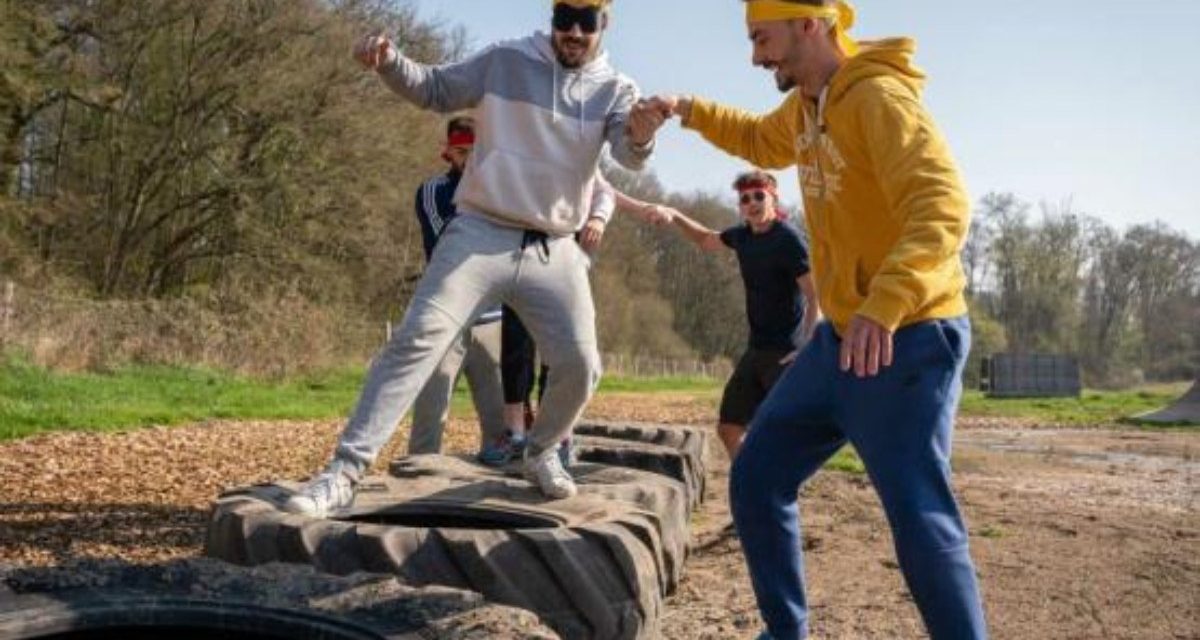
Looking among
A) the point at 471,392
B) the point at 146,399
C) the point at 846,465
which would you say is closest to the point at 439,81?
the point at 471,392

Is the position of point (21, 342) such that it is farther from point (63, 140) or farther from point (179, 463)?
point (63, 140)

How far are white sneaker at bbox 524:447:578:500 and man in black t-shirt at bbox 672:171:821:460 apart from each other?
2.17 metres

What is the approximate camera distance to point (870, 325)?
247 cm

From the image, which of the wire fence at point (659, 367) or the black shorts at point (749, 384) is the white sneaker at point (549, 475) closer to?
the black shorts at point (749, 384)

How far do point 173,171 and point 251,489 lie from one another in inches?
889

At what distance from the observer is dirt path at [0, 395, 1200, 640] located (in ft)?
14.3

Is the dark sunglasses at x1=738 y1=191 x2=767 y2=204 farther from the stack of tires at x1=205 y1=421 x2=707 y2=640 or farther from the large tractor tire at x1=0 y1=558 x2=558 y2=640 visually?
the large tractor tire at x1=0 y1=558 x2=558 y2=640

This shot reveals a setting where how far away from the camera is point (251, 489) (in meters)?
3.67

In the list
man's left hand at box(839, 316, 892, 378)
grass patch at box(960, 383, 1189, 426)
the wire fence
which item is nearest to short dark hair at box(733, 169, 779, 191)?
man's left hand at box(839, 316, 892, 378)

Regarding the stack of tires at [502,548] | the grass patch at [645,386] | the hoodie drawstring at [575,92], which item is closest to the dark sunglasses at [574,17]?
the hoodie drawstring at [575,92]

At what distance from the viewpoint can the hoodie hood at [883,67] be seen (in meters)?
2.82

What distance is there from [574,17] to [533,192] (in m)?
0.65

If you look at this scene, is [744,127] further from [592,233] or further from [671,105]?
[592,233]

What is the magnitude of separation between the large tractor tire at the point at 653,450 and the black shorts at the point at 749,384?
13.1 inches
